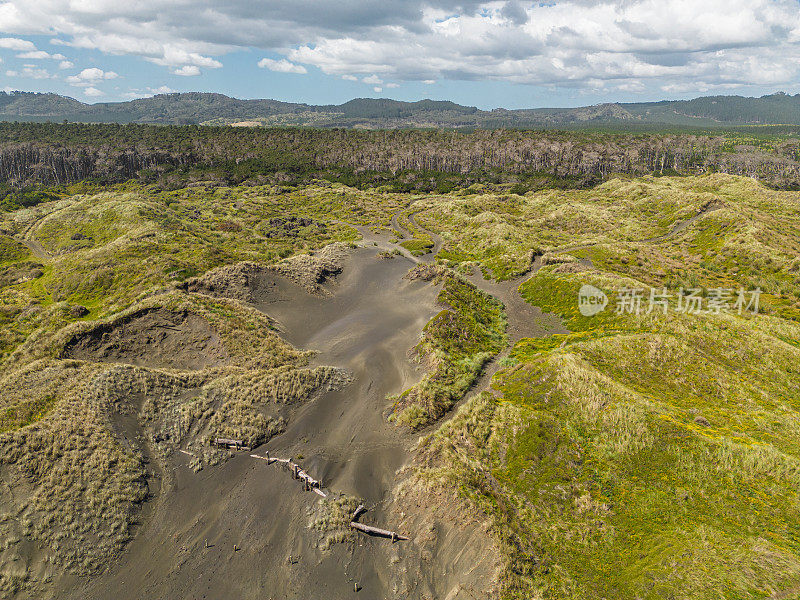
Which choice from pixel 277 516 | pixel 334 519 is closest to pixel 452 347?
pixel 334 519

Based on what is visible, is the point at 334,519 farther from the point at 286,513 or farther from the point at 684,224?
the point at 684,224

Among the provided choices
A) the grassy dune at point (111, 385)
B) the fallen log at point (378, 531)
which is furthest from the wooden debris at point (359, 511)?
the grassy dune at point (111, 385)

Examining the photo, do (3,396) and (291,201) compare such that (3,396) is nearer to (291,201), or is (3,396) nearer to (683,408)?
(683,408)

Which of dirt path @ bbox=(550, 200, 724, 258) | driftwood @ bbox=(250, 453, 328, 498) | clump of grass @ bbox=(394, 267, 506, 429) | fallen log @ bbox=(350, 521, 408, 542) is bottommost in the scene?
fallen log @ bbox=(350, 521, 408, 542)

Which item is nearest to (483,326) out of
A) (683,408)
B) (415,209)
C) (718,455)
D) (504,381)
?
(504,381)

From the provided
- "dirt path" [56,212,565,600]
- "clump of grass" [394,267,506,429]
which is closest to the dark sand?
"dirt path" [56,212,565,600]

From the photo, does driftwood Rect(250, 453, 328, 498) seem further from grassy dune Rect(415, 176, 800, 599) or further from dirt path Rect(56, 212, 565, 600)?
grassy dune Rect(415, 176, 800, 599)

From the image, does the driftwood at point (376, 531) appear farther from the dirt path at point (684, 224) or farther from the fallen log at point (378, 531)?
the dirt path at point (684, 224)

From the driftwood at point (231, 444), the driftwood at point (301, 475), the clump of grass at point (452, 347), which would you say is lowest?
the driftwood at point (301, 475)
